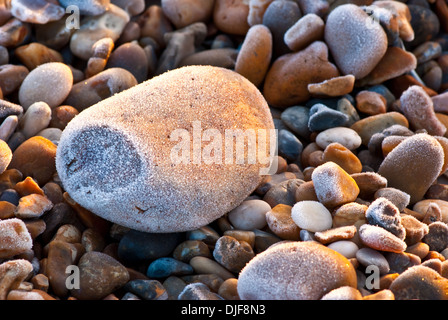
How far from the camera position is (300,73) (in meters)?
2.49

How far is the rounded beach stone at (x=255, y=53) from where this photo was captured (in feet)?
8.29

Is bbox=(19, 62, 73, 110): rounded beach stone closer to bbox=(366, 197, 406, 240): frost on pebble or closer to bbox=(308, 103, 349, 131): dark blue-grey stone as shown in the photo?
bbox=(308, 103, 349, 131): dark blue-grey stone

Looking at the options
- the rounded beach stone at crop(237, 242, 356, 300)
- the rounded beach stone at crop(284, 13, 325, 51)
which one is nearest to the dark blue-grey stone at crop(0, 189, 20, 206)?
the rounded beach stone at crop(237, 242, 356, 300)

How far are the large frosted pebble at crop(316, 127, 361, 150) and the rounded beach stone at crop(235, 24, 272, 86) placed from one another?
53 cm

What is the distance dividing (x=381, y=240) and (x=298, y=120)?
3.06ft

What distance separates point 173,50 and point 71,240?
1321mm

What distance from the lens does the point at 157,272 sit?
1768mm

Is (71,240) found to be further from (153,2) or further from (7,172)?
(153,2)

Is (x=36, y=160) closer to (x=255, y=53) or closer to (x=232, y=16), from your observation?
(x=255, y=53)

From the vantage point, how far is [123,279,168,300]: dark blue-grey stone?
165 centimetres

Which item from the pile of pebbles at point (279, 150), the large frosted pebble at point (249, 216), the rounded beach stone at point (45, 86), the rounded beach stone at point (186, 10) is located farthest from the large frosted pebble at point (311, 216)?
the rounded beach stone at point (186, 10)

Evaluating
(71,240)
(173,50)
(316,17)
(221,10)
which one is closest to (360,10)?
(316,17)

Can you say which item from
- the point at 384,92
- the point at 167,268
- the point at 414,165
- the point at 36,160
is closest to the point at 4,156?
the point at 36,160

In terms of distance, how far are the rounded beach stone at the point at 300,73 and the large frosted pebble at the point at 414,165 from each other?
620 millimetres
